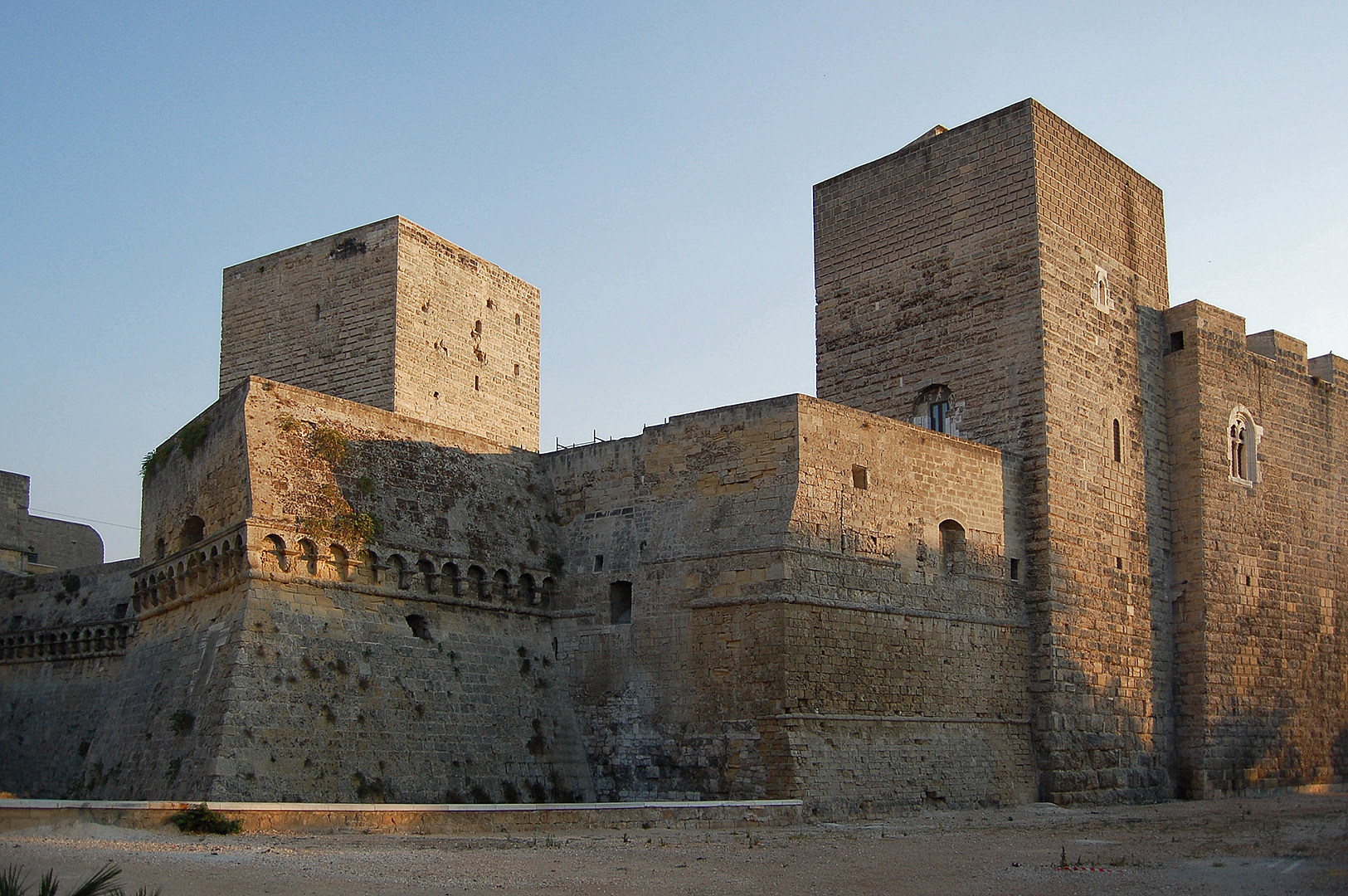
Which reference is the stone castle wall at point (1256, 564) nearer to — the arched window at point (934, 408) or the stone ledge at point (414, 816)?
the arched window at point (934, 408)

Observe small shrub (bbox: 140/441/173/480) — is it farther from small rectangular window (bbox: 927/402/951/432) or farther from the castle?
small rectangular window (bbox: 927/402/951/432)

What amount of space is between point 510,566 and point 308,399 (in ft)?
12.1

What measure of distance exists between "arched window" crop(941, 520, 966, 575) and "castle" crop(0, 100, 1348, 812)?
0.12 ft

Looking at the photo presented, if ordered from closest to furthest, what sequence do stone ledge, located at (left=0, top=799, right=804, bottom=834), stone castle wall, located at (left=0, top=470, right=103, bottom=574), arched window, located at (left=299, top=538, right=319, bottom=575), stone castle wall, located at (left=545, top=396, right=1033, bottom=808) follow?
stone ledge, located at (left=0, top=799, right=804, bottom=834) → arched window, located at (left=299, top=538, right=319, bottom=575) → stone castle wall, located at (left=545, top=396, right=1033, bottom=808) → stone castle wall, located at (left=0, top=470, right=103, bottom=574)

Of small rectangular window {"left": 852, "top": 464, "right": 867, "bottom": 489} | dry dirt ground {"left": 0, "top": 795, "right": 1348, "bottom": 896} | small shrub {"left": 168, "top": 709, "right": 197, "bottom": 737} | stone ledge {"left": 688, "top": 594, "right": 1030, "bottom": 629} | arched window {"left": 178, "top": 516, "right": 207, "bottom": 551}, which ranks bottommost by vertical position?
dry dirt ground {"left": 0, "top": 795, "right": 1348, "bottom": 896}

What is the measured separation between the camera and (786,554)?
55.2ft

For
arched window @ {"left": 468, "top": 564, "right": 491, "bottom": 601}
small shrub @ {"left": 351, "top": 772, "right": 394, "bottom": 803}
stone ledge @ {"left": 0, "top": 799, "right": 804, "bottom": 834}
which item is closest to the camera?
stone ledge @ {"left": 0, "top": 799, "right": 804, "bottom": 834}

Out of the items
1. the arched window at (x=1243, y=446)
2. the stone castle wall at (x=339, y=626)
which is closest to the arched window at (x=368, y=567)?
the stone castle wall at (x=339, y=626)

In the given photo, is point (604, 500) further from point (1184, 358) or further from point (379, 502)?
point (1184, 358)

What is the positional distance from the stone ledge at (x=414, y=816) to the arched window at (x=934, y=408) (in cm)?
795

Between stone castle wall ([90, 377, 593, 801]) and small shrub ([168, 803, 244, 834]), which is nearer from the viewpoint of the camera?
small shrub ([168, 803, 244, 834])

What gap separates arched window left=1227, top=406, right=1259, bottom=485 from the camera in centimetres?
2358

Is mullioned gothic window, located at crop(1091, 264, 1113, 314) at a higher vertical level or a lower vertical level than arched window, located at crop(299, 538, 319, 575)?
higher

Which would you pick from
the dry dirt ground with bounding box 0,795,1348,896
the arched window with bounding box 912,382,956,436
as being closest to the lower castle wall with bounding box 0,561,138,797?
the dry dirt ground with bounding box 0,795,1348,896
